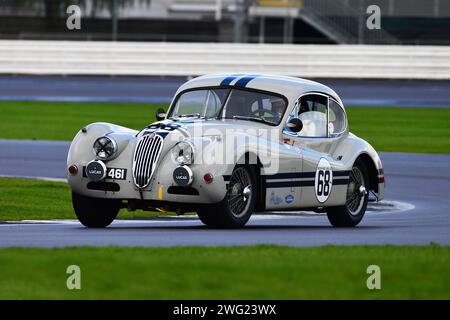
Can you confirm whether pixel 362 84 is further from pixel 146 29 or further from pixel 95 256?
pixel 95 256

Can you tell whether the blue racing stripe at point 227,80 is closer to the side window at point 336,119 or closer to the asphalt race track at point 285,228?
the side window at point 336,119

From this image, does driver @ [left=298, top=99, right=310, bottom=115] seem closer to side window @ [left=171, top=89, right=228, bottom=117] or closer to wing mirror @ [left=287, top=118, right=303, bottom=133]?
wing mirror @ [left=287, top=118, right=303, bottom=133]

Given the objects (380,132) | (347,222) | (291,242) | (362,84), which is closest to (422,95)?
(362,84)

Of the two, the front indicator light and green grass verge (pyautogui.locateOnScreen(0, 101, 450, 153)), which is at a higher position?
the front indicator light

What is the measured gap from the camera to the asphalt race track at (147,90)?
1382 inches

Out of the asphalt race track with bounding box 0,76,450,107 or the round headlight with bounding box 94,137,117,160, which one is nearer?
the round headlight with bounding box 94,137,117,160

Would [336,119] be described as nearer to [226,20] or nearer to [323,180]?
[323,180]

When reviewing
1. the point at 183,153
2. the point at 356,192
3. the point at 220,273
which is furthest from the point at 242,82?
the point at 220,273

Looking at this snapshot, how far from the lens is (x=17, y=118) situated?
1140 inches

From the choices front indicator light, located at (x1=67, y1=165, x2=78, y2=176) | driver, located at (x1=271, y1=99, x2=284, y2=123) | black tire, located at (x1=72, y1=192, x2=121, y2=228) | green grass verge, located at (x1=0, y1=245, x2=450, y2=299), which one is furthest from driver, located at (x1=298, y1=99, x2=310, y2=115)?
green grass verge, located at (x1=0, y1=245, x2=450, y2=299)

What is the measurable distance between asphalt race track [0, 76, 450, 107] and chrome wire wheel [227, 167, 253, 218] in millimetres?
22371

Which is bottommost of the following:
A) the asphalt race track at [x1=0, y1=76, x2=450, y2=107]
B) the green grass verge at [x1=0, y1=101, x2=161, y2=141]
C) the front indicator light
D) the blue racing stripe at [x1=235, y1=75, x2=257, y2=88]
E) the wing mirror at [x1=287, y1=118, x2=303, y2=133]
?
the green grass verge at [x1=0, y1=101, x2=161, y2=141]

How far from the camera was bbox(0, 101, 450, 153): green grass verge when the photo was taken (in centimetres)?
2512

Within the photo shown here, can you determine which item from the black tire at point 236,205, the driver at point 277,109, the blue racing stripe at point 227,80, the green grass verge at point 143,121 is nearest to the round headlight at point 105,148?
the black tire at point 236,205
